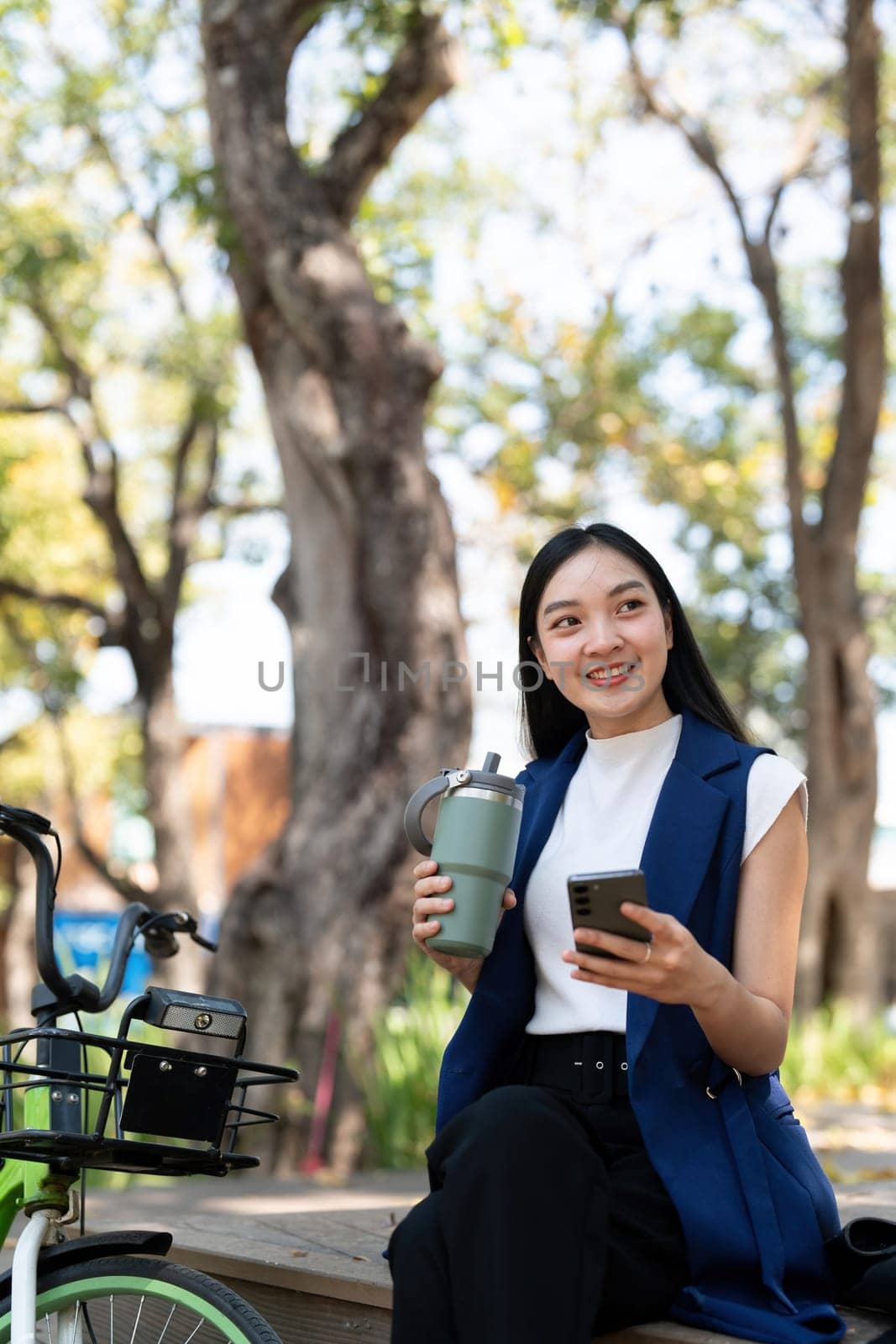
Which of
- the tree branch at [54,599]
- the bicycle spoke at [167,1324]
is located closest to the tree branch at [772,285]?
the tree branch at [54,599]

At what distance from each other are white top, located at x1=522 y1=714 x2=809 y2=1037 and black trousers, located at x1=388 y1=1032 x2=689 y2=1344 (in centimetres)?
26

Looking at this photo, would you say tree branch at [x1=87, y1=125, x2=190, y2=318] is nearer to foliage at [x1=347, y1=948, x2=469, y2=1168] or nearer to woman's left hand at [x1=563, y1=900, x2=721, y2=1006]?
foliage at [x1=347, y1=948, x2=469, y2=1168]

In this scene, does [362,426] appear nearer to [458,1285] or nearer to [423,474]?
[423,474]

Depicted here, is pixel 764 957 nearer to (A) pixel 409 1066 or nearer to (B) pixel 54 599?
(A) pixel 409 1066

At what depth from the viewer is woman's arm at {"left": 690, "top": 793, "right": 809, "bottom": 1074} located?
2.01 m

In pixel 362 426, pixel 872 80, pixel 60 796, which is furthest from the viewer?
pixel 60 796

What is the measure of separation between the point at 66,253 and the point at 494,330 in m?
4.54

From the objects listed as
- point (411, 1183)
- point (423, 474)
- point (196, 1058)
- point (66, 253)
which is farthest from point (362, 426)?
point (66, 253)

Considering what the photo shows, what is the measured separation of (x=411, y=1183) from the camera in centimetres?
549

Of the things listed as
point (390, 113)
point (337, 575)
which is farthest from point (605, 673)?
point (390, 113)

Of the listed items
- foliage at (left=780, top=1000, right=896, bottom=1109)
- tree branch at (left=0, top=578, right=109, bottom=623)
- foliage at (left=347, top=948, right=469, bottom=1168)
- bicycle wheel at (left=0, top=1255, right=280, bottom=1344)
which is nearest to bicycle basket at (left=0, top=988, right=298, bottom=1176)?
bicycle wheel at (left=0, top=1255, right=280, bottom=1344)

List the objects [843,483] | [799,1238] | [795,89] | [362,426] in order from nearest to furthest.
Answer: [799,1238], [362,426], [843,483], [795,89]

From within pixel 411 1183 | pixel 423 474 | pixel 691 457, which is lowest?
pixel 411 1183

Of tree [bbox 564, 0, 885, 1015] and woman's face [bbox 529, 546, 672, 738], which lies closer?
woman's face [bbox 529, 546, 672, 738]
